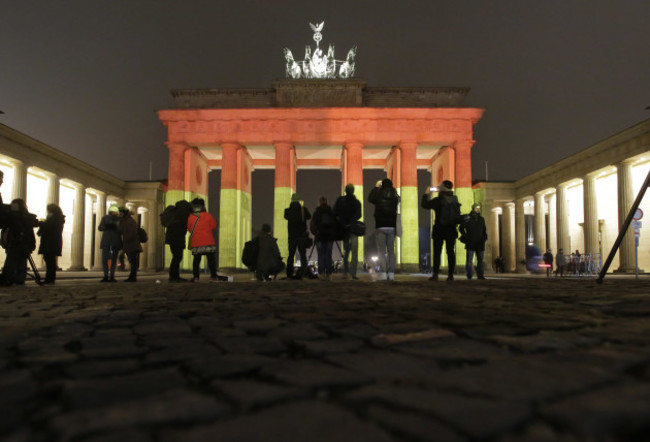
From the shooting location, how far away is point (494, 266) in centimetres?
4062

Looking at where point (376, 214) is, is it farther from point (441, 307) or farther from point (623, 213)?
point (623, 213)

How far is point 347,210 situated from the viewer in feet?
37.5

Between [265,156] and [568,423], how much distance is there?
42485 mm

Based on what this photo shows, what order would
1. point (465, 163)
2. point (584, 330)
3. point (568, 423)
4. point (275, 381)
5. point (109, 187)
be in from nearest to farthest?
point (568, 423) → point (275, 381) → point (584, 330) → point (465, 163) → point (109, 187)

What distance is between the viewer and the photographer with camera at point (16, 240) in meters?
9.19

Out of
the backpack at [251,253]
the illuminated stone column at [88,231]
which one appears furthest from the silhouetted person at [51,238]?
the illuminated stone column at [88,231]

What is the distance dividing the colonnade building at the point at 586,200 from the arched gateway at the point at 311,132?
6.16 m

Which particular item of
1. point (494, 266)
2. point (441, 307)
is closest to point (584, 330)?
point (441, 307)

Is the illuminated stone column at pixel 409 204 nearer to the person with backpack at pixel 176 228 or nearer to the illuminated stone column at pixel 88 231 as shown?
the person with backpack at pixel 176 228

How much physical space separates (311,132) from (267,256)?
84.7 ft

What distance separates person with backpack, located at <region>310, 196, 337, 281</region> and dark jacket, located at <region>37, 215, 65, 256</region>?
5486 millimetres

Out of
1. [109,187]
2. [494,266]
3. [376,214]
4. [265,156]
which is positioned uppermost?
[265,156]

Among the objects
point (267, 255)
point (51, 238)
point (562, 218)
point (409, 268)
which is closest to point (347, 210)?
point (267, 255)

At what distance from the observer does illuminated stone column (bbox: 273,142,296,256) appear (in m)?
35.3
